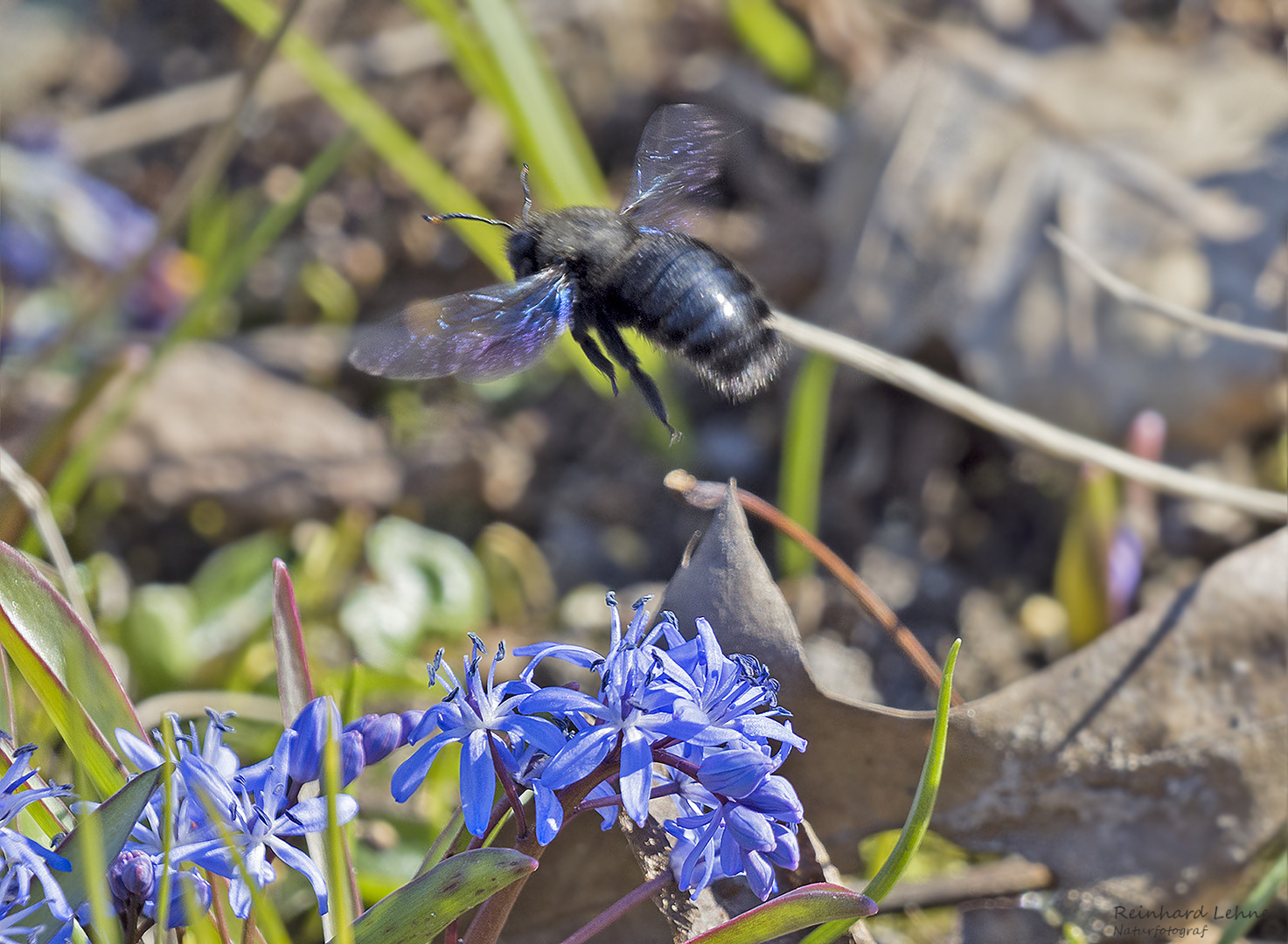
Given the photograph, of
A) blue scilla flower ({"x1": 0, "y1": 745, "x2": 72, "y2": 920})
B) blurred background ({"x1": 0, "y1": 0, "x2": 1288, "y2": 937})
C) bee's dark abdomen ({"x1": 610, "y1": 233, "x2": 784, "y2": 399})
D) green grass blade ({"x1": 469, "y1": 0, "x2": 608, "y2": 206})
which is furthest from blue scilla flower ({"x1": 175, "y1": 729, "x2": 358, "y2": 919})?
green grass blade ({"x1": 469, "y1": 0, "x2": 608, "y2": 206})

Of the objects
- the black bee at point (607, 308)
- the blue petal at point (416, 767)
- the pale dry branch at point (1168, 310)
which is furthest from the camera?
the pale dry branch at point (1168, 310)

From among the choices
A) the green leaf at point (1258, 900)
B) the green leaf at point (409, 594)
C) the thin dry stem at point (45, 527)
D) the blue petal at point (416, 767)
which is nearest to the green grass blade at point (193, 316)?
the thin dry stem at point (45, 527)

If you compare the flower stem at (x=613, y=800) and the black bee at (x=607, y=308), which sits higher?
the black bee at (x=607, y=308)

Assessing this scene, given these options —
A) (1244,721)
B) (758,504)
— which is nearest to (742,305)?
(758,504)

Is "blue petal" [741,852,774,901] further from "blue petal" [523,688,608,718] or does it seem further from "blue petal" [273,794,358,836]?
"blue petal" [273,794,358,836]

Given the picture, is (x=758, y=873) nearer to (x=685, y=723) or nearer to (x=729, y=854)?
(x=729, y=854)

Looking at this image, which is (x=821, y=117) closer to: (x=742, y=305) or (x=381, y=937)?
(x=742, y=305)

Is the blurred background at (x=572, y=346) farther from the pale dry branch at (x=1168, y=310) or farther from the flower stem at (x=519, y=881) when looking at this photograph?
the flower stem at (x=519, y=881)
